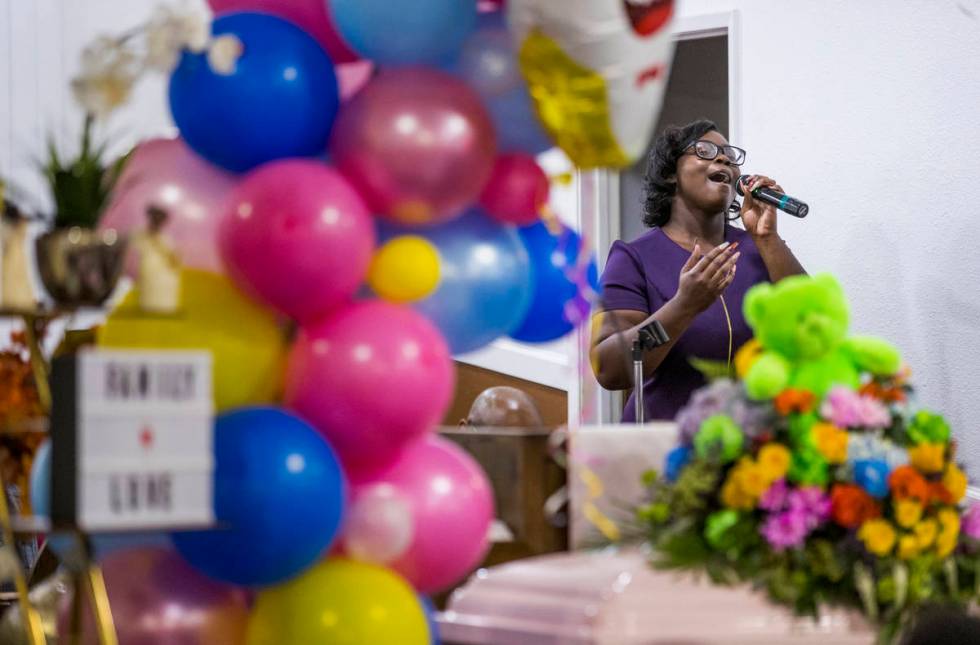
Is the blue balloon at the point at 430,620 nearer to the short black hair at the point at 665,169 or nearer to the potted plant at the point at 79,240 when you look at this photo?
the potted plant at the point at 79,240

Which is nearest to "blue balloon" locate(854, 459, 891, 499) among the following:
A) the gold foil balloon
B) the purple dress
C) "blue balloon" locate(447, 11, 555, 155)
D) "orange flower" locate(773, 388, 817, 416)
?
"orange flower" locate(773, 388, 817, 416)

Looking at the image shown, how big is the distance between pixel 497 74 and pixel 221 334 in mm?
570

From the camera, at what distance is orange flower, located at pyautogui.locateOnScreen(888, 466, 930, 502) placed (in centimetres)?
239

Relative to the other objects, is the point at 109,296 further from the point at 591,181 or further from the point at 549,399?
the point at 549,399

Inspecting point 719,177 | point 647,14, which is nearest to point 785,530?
point 647,14

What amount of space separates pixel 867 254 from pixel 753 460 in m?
2.34

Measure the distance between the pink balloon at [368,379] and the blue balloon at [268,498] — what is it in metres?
→ 0.05

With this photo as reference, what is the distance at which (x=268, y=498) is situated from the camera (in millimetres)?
1995

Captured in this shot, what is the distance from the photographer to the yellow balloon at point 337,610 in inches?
83.4

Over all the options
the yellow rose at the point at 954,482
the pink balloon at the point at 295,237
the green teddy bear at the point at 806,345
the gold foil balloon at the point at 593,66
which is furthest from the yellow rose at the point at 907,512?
the pink balloon at the point at 295,237

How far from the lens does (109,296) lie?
2002 millimetres

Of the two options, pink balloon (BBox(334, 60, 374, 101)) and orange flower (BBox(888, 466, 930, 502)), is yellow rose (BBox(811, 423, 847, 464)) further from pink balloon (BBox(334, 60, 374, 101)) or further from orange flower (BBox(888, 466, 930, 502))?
pink balloon (BBox(334, 60, 374, 101))

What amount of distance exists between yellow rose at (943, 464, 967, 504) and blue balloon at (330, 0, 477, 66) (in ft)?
3.46

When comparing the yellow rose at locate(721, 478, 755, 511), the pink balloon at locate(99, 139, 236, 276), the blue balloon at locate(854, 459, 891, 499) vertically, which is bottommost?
the yellow rose at locate(721, 478, 755, 511)
